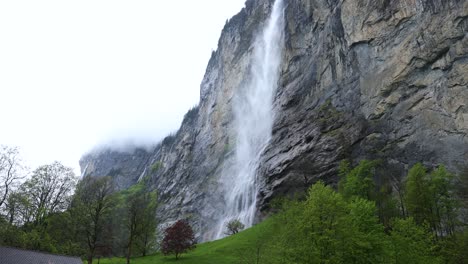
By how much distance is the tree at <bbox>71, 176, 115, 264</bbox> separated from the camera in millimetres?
54781

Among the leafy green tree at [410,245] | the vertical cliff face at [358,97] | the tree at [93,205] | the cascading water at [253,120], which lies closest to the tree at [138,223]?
the tree at [93,205]

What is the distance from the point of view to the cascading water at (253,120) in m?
93.4

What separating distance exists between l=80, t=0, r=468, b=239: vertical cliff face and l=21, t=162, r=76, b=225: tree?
3769 centimetres

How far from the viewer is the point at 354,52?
7681cm

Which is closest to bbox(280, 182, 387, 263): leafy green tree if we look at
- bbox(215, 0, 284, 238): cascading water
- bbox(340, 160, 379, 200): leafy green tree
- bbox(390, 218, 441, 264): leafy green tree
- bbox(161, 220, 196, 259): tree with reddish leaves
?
bbox(390, 218, 441, 264): leafy green tree

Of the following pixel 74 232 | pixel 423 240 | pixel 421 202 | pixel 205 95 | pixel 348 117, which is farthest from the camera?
pixel 205 95

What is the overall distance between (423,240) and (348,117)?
43.4m

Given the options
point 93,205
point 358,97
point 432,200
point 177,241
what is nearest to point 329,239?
point 432,200

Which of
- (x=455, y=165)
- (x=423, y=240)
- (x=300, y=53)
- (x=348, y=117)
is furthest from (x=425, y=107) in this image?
(x=300, y=53)

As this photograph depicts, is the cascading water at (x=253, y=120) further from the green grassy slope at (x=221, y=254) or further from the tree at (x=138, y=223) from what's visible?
the tree at (x=138, y=223)

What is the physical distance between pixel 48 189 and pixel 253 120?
6488cm

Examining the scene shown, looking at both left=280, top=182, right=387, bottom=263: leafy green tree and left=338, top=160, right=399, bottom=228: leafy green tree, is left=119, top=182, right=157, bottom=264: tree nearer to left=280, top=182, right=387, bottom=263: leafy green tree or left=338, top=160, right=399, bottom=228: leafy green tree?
left=338, top=160, right=399, bottom=228: leafy green tree

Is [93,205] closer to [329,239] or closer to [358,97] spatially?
[329,239]

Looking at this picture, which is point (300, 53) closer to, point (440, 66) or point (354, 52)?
point (354, 52)
